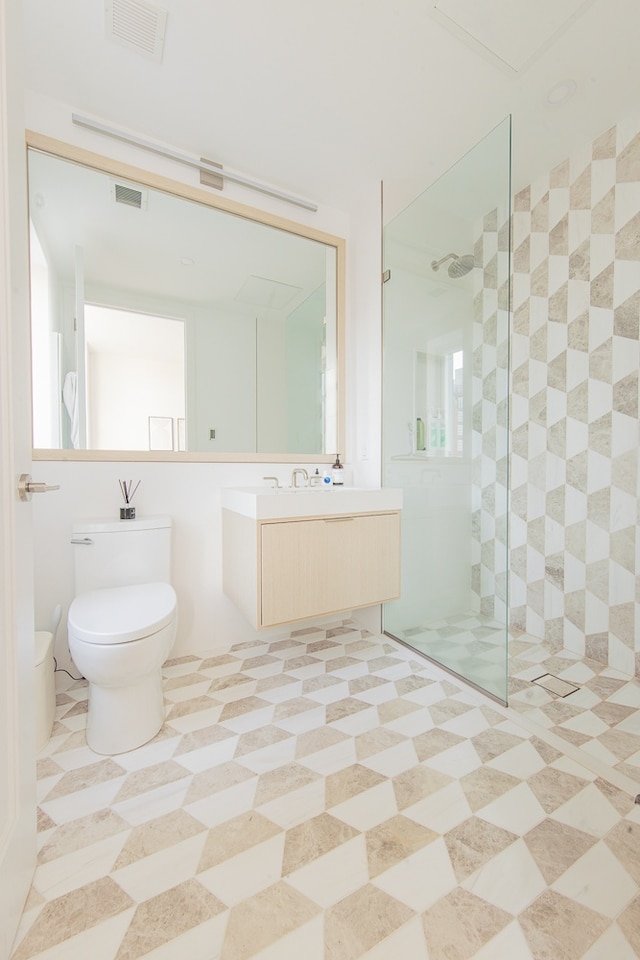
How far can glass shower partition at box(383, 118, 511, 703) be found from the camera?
169 cm

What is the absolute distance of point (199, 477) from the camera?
6.96 ft

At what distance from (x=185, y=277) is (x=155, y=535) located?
4.32 feet

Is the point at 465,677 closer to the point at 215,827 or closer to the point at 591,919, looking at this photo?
the point at 591,919

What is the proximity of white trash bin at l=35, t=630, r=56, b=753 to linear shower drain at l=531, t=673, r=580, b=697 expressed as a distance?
6.49ft

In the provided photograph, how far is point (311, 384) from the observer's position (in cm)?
248

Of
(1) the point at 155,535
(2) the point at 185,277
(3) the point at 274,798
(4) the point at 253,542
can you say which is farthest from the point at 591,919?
(2) the point at 185,277

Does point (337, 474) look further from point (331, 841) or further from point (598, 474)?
point (331, 841)

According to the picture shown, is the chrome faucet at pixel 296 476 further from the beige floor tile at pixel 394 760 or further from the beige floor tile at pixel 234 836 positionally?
the beige floor tile at pixel 234 836

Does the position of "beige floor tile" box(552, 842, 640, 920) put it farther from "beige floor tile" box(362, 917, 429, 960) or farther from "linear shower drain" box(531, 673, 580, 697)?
"linear shower drain" box(531, 673, 580, 697)

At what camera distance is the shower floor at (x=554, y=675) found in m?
1.45

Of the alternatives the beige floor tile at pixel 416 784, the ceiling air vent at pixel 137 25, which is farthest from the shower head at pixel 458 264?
the beige floor tile at pixel 416 784

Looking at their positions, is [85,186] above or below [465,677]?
above

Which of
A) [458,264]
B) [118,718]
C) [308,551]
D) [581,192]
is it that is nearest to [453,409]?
[458,264]

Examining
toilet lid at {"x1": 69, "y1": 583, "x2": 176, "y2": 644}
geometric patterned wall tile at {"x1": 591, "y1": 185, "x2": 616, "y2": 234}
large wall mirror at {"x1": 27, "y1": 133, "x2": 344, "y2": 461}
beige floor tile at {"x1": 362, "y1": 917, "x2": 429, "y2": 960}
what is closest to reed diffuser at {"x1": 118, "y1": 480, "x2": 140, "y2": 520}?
large wall mirror at {"x1": 27, "y1": 133, "x2": 344, "y2": 461}
